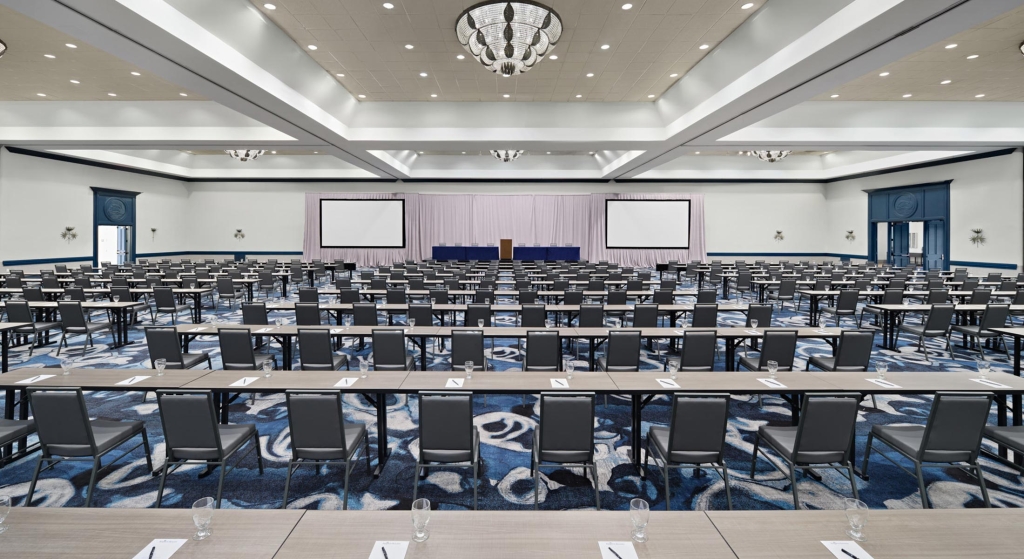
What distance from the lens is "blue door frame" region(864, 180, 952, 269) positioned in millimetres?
17359

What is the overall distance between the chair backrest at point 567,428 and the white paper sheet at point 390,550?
143cm

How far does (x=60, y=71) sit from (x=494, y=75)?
9.38m

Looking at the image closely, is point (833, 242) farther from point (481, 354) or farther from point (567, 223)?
point (481, 354)

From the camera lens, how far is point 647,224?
76.6 ft

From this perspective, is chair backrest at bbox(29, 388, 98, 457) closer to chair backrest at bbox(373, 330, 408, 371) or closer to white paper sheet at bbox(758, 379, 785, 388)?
chair backrest at bbox(373, 330, 408, 371)

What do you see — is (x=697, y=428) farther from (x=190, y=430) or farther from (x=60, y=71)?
(x=60, y=71)

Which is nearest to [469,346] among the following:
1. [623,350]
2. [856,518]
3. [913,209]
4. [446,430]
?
[623,350]

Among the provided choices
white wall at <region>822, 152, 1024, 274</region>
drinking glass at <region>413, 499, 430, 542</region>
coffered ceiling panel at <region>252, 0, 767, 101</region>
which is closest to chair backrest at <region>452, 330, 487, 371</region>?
drinking glass at <region>413, 499, 430, 542</region>

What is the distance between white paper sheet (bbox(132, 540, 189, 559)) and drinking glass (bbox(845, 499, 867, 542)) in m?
2.59

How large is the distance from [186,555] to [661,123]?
43.8 ft

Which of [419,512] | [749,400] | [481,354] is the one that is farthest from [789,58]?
[419,512]

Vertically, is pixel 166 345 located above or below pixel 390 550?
above

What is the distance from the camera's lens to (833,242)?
23.0 metres

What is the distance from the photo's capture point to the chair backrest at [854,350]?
4.99 m
